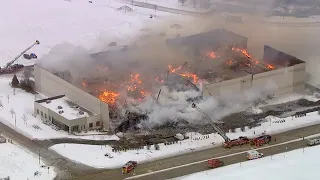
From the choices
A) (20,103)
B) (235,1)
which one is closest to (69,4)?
(235,1)

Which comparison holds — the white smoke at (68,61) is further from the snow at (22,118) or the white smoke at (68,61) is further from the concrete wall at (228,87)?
the concrete wall at (228,87)

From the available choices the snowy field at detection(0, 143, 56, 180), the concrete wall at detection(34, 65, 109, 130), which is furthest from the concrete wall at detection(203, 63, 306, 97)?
the snowy field at detection(0, 143, 56, 180)

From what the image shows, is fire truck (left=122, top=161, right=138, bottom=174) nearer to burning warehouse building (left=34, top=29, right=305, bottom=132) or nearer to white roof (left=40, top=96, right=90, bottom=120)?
burning warehouse building (left=34, top=29, right=305, bottom=132)

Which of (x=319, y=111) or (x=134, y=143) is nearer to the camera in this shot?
(x=134, y=143)

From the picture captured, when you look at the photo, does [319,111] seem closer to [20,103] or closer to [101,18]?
[20,103]

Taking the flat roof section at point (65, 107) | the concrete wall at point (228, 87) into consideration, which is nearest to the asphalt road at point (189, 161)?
the concrete wall at point (228, 87)

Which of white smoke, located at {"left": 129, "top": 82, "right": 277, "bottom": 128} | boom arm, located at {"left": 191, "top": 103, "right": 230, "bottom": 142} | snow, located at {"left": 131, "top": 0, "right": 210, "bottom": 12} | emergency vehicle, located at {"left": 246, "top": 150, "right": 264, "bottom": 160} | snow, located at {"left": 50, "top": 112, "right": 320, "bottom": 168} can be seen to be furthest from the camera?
snow, located at {"left": 131, "top": 0, "right": 210, "bottom": 12}
